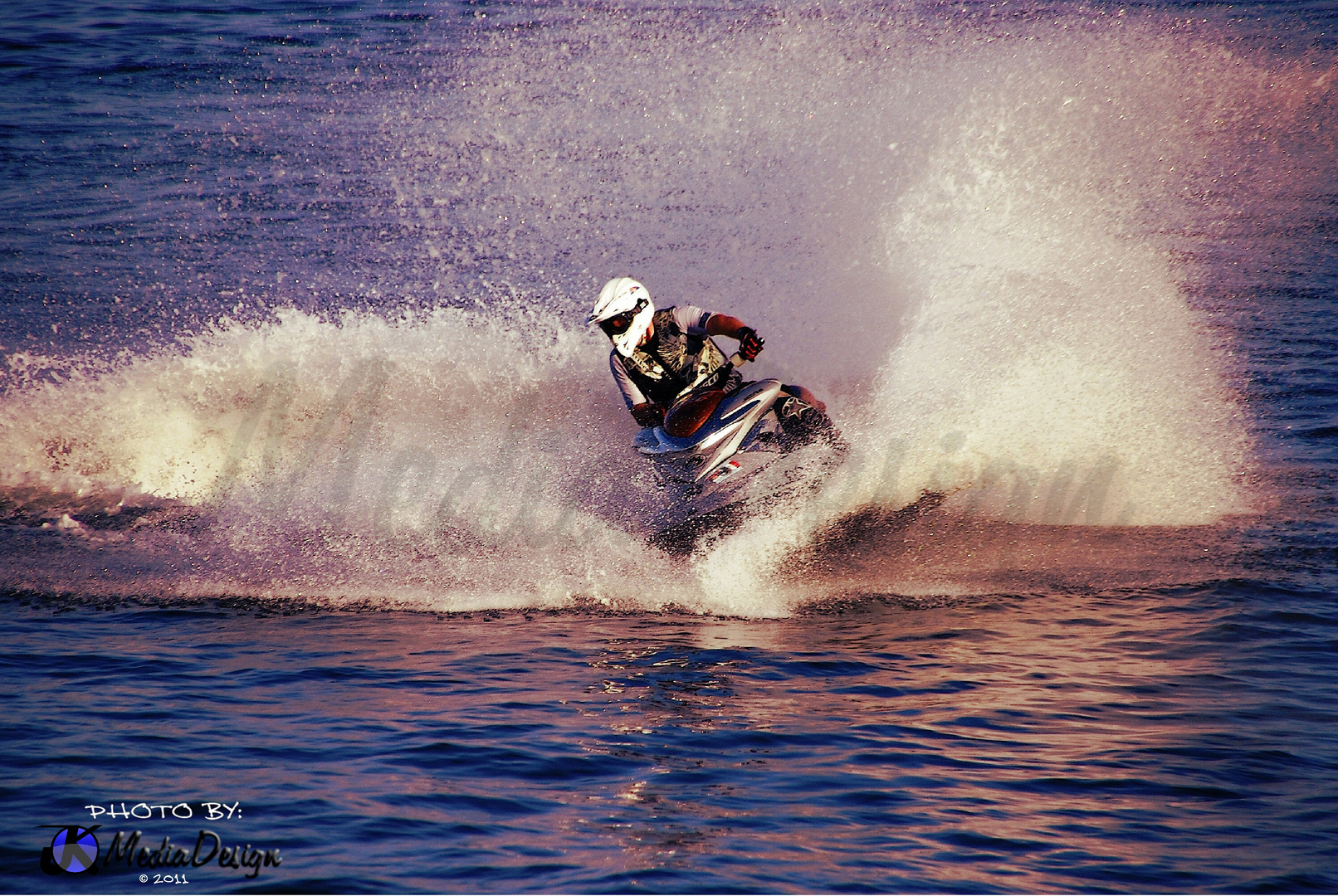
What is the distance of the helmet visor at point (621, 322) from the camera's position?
25.3 ft

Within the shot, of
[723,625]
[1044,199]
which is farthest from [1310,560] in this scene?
[1044,199]

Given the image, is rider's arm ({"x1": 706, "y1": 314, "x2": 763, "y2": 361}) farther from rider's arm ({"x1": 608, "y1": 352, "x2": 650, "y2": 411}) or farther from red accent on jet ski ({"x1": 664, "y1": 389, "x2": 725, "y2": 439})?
rider's arm ({"x1": 608, "y1": 352, "x2": 650, "y2": 411})

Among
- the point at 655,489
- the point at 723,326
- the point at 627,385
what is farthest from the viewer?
the point at 655,489

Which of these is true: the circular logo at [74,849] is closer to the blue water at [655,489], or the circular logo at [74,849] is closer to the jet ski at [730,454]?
the blue water at [655,489]

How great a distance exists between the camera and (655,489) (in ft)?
32.0

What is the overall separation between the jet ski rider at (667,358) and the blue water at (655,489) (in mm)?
1325

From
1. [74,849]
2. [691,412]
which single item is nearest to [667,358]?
[691,412]

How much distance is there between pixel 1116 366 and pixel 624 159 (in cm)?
1038

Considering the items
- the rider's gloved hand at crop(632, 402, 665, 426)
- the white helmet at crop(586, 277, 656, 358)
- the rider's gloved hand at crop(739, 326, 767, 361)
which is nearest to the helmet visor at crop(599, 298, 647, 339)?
the white helmet at crop(586, 277, 656, 358)

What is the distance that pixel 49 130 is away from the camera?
73.0 ft

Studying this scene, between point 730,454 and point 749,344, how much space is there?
2.86 feet

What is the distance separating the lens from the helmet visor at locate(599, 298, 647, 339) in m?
7.70

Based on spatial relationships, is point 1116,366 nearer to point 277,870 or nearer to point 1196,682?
point 1196,682

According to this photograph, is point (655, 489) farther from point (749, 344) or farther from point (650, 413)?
point (749, 344)
